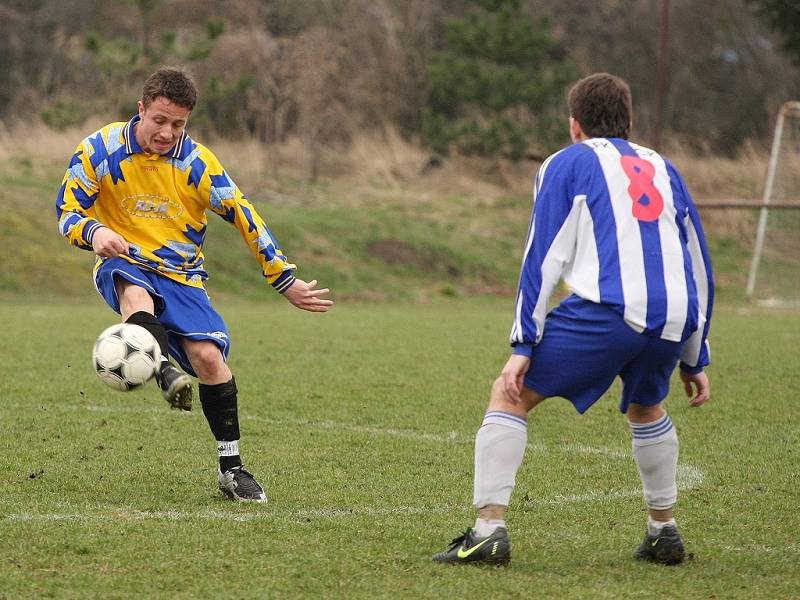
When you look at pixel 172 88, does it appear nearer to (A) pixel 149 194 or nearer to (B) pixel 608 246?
(A) pixel 149 194

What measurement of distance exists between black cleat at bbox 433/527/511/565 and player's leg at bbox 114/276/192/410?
1.27m

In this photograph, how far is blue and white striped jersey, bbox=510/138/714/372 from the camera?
3.88 meters

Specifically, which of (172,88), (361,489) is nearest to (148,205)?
(172,88)

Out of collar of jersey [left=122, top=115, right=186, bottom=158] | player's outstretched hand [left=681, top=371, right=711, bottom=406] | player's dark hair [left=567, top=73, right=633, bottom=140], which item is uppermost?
player's dark hair [left=567, top=73, right=633, bottom=140]

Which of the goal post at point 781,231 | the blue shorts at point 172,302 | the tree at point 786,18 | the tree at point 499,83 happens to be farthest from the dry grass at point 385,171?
the blue shorts at point 172,302

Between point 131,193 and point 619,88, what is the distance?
7.19ft

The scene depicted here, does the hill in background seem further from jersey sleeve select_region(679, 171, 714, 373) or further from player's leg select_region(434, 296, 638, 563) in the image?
jersey sleeve select_region(679, 171, 714, 373)

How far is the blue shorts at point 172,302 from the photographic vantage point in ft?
16.9

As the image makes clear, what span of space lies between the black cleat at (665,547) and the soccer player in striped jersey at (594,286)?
0.51 meters

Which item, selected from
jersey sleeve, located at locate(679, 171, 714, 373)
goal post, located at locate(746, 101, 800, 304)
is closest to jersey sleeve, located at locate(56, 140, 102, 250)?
jersey sleeve, located at locate(679, 171, 714, 373)

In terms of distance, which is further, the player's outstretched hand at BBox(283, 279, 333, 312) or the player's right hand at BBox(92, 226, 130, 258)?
the player's outstretched hand at BBox(283, 279, 333, 312)

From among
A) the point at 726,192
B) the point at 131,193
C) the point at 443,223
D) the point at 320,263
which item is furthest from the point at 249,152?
the point at 131,193

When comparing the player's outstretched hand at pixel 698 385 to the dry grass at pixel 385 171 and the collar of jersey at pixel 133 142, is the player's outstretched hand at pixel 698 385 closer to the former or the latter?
the collar of jersey at pixel 133 142

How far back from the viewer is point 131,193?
5242 mm
